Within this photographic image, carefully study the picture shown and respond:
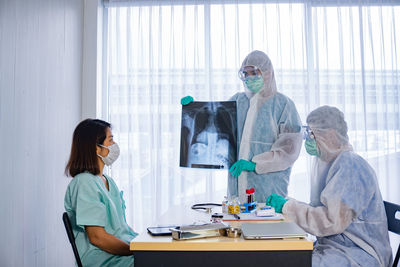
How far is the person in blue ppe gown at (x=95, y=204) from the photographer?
1.36 m

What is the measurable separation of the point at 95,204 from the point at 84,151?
284 millimetres

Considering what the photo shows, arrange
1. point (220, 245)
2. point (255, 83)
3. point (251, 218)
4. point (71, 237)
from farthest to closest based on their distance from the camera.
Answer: point (255, 83) → point (251, 218) → point (71, 237) → point (220, 245)

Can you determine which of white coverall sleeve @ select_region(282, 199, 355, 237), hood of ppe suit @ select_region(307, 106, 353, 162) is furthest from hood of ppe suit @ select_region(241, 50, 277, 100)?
white coverall sleeve @ select_region(282, 199, 355, 237)

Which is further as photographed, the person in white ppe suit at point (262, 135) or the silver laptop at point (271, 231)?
the person in white ppe suit at point (262, 135)

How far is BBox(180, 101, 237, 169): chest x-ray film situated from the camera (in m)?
2.29

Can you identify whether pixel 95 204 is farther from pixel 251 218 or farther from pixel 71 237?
pixel 251 218

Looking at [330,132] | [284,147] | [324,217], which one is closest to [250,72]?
[284,147]

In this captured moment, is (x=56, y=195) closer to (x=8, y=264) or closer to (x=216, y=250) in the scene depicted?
(x=8, y=264)

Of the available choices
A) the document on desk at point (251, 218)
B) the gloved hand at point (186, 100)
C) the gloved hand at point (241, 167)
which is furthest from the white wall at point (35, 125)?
the gloved hand at point (241, 167)

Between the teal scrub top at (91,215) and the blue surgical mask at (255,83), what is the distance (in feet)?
4.13

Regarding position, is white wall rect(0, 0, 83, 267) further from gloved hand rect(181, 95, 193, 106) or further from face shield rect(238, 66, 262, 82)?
face shield rect(238, 66, 262, 82)

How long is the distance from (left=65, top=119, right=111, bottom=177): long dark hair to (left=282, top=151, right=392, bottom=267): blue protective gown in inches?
37.1

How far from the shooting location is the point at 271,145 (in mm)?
2264

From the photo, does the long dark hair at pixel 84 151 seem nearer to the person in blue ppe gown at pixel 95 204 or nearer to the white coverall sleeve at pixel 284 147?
the person in blue ppe gown at pixel 95 204
